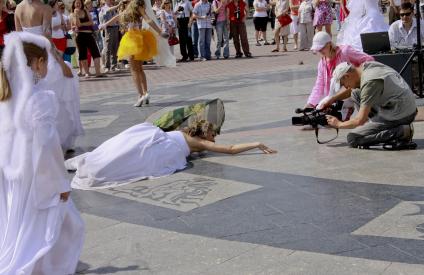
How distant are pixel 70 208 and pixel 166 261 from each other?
681 mm

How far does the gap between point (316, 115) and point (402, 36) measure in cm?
354

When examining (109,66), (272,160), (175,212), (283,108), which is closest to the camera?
(175,212)

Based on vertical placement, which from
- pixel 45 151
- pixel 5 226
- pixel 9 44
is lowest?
pixel 5 226

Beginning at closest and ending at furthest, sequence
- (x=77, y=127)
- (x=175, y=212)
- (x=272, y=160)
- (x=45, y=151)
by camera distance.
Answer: (x=45, y=151) < (x=175, y=212) < (x=272, y=160) < (x=77, y=127)

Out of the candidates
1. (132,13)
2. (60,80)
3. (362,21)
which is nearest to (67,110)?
(60,80)

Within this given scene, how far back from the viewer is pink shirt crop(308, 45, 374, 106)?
776 centimetres

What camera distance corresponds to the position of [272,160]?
6961 mm

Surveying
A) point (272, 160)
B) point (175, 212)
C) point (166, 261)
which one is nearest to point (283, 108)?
point (272, 160)

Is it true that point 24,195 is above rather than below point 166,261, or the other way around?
above

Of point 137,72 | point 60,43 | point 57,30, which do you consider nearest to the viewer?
point 137,72

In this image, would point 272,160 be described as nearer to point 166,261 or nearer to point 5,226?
point 166,261

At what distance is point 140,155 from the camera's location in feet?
21.9

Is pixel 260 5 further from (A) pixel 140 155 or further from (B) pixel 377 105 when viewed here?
(A) pixel 140 155

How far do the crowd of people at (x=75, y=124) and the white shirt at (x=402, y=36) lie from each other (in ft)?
0.05
